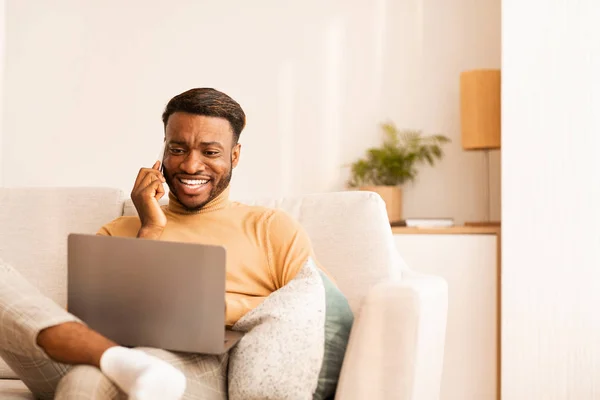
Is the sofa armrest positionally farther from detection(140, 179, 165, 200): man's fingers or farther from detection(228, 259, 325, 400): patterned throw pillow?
detection(140, 179, 165, 200): man's fingers

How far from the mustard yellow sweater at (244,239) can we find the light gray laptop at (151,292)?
0.81 ft

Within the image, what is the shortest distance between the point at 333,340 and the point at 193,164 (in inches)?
26.0

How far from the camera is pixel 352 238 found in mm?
2084

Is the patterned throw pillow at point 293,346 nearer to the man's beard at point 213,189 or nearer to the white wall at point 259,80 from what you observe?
the man's beard at point 213,189

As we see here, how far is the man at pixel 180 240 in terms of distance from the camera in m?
1.34

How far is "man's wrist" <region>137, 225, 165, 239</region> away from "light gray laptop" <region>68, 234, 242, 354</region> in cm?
41

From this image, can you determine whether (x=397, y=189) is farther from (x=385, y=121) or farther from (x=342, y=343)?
(x=342, y=343)

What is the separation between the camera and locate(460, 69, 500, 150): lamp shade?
2.98m

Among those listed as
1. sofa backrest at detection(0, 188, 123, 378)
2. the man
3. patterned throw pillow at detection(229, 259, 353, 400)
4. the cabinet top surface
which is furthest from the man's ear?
the cabinet top surface
